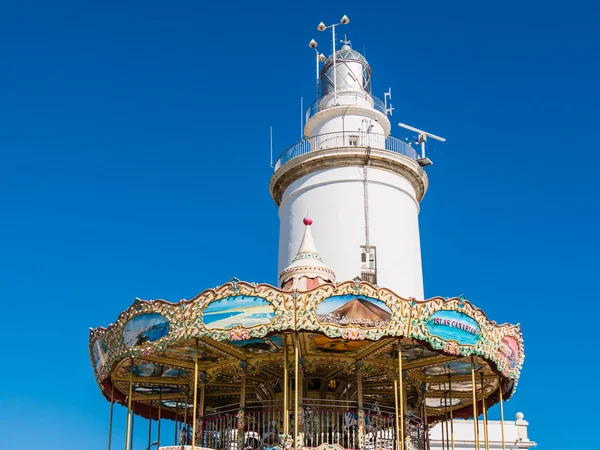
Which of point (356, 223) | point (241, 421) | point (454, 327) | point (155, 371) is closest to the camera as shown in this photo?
point (454, 327)

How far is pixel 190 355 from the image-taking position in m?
26.4

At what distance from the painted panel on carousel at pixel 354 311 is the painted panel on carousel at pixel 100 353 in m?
7.37

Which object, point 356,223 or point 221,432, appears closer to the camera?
point 221,432

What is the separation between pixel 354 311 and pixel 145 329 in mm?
6000

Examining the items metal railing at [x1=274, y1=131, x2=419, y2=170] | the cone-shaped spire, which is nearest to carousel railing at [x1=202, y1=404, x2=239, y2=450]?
the cone-shaped spire

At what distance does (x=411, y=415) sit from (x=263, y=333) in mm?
7401

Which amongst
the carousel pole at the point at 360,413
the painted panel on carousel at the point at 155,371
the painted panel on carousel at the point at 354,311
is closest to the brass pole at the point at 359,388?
the carousel pole at the point at 360,413

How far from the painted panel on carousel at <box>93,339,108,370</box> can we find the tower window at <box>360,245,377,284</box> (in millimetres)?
9693

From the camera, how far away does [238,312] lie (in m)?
23.2

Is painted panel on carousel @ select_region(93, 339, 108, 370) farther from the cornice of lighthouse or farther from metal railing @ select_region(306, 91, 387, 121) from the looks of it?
metal railing @ select_region(306, 91, 387, 121)

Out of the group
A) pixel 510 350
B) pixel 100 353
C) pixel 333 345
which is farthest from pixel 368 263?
pixel 100 353

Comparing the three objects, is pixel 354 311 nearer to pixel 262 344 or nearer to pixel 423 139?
pixel 262 344

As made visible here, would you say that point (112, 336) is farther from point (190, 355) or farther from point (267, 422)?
point (267, 422)

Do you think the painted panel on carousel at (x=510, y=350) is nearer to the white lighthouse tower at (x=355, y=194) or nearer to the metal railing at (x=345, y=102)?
the white lighthouse tower at (x=355, y=194)
